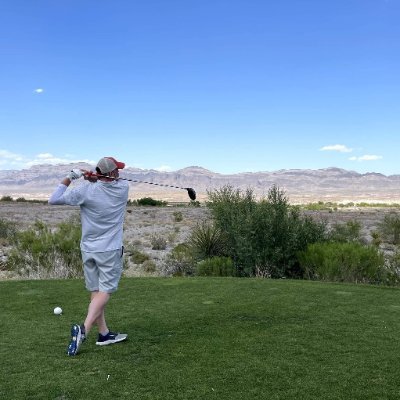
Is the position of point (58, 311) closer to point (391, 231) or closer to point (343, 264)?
point (343, 264)

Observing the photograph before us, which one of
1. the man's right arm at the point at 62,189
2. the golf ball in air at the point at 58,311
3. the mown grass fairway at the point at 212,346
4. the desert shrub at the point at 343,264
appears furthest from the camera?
the desert shrub at the point at 343,264

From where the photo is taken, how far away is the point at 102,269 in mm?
5988

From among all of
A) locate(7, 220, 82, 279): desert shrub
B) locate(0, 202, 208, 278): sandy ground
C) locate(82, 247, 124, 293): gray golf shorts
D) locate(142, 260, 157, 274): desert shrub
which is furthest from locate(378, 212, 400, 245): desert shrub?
locate(82, 247, 124, 293): gray golf shorts

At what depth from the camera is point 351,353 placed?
5.87 m

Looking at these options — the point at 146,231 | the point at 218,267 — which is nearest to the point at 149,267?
the point at 218,267

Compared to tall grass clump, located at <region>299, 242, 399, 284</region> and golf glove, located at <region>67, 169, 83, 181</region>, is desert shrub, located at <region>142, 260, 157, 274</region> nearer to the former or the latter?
tall grass clump, located at <region>299, 242, 399, 284</region>

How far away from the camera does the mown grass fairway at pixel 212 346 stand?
4.91 meters

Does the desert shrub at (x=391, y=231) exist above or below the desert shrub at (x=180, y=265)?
Result: above

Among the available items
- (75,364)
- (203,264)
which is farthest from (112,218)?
(203,264)

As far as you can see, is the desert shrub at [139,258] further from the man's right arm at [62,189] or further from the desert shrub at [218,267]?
the man's right arm at [62,189]

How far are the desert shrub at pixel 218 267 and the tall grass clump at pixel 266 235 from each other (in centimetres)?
39

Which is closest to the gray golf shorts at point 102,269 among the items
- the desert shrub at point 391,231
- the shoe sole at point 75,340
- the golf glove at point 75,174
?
the shoe sole at point 75,340

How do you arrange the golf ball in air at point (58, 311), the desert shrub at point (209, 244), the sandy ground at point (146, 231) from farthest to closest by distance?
the sandy ground at point (146, 231) < the desert shrub at point (209, 244) < the golf ball in air at point (58, 311)

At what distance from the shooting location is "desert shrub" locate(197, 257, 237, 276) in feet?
47.5
